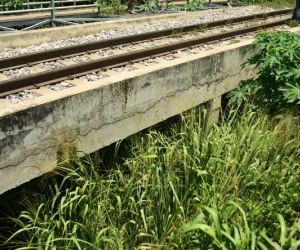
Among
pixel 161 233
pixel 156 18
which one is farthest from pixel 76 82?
pixel 156 18

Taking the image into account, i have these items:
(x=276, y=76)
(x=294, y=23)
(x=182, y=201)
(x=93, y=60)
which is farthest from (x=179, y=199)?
(x=294, y=23)

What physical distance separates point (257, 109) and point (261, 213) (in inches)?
88.9

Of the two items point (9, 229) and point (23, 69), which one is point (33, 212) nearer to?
point (9, 229)

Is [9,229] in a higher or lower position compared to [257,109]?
lower

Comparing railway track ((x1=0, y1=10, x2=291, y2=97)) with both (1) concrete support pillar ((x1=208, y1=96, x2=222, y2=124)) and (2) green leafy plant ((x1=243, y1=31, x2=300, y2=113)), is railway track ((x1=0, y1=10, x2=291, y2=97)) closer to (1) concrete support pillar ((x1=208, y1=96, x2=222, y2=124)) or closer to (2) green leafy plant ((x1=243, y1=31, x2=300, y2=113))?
(1) concrete support pillar ((x1=208, y1=96, x2=222, y2=124))

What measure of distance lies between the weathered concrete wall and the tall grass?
0.29 meters

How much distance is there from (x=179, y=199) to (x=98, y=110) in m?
1.21

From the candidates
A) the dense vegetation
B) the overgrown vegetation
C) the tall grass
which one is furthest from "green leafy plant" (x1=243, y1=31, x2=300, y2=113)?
the tall grass

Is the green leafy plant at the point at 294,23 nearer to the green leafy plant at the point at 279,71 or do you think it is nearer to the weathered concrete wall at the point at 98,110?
the green leafy plant at the point at 279,71

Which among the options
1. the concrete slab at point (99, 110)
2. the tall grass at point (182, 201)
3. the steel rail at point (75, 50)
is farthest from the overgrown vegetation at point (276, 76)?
the steel rail at point (75, 50)

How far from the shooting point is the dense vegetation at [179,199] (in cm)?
307

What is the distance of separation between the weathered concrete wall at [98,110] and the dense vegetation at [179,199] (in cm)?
24

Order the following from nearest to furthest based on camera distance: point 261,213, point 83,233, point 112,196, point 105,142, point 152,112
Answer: point 261,213, point 83,233, point 112,196, point 105,142, point 152,112

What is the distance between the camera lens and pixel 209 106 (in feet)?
19.1
